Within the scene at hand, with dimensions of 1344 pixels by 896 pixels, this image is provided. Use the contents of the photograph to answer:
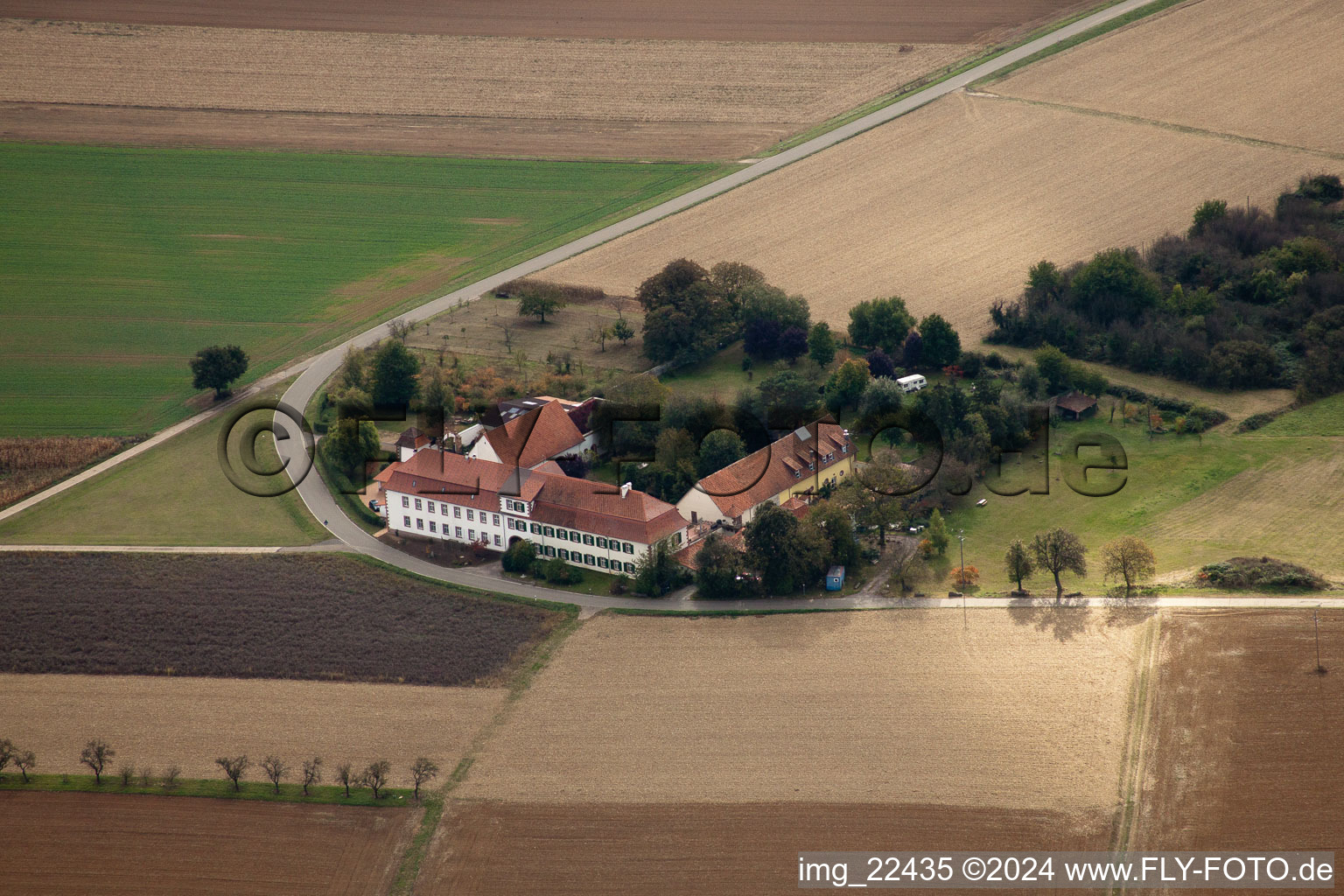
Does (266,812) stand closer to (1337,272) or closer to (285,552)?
(285,552)

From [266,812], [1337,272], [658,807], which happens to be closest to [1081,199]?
[1337,272]

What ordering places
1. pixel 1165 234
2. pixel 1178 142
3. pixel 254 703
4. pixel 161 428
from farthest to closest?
pixel 1178 142, pixel 1165 234, pixel 161 428, pixel 254 703

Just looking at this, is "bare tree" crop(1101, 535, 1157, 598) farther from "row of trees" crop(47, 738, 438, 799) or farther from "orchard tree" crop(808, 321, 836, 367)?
"row of trees" crop(47, 738, 438, 799)

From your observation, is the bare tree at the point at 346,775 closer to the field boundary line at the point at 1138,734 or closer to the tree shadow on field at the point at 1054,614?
the field boundary line at the point at 1138,734

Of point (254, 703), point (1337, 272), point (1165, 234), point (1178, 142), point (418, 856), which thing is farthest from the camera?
point (1178, 142)

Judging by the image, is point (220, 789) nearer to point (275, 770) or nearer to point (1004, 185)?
point (275, 770)

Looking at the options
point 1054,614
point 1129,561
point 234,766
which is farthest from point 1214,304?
point 234,766

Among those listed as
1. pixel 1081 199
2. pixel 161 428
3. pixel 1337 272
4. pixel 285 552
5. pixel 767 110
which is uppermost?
pixel 767 110
